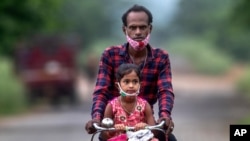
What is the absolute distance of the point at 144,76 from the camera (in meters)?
8.48

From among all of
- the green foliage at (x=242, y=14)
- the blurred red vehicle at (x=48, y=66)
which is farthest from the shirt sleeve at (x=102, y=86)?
the blurred red vehicle at (x=48, y=66)

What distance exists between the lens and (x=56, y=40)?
37938mm

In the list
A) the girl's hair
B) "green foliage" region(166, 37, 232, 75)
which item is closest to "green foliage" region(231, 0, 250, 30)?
the girl's hair

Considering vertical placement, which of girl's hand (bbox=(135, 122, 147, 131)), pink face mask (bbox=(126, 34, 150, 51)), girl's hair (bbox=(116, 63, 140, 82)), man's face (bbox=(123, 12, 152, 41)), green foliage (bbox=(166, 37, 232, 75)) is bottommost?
girl's hand (bbox=(135, 122, 147, 131))

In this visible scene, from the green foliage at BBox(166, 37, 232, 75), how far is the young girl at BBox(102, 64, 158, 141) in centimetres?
6404

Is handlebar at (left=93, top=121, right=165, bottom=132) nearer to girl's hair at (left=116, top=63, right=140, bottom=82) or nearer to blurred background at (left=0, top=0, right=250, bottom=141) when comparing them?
girl's hair at (left=116, top=63, right=140, bottom=82)

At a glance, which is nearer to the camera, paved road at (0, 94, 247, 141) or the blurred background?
paved road at (0, 94, 247, 141)

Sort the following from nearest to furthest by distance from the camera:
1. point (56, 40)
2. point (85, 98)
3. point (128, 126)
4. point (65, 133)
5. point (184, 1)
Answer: point (128, 126) → point (65, 133) → point (56, 40) → point (85, 98) → point (184, 1)

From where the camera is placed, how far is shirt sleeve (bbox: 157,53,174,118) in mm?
8234

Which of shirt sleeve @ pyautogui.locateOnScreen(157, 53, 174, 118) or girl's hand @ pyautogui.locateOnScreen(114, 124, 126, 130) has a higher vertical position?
shirt sleeve @ pyautogui.locateOnScreen(157, 53, 174, 118)

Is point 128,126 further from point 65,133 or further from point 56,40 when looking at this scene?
point 56,40

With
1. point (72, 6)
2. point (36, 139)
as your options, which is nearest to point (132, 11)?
point (36, 139)

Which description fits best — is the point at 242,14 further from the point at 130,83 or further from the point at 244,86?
the point at 130,83

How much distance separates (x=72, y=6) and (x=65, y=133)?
40973 mm
